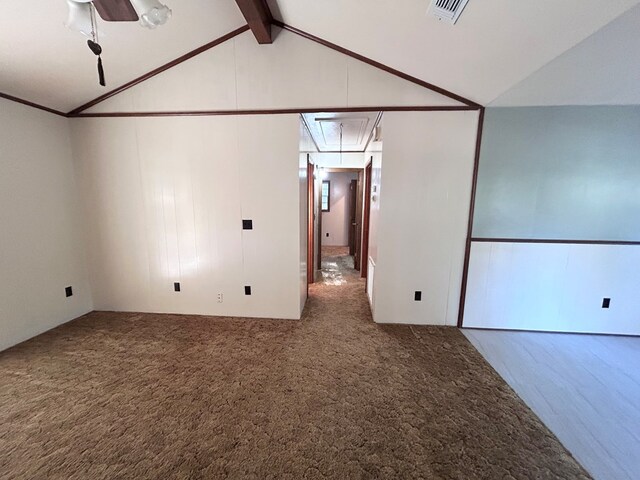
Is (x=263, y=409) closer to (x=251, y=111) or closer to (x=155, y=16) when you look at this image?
(x=155, y=16)

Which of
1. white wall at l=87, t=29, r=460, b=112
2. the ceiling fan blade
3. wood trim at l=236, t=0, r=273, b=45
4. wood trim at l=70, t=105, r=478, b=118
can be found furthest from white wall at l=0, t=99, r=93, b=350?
wood trim at l=236, t=0, r=273, b=45

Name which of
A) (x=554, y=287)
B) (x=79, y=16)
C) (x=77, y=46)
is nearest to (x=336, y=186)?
(x=554, y=287)

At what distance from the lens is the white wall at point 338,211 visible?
7659 millimetres

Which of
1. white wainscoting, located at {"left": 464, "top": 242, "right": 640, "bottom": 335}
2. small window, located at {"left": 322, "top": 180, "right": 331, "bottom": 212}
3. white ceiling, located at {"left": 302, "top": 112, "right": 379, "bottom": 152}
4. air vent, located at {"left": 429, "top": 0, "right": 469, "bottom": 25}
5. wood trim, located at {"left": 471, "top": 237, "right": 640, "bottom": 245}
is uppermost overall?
air vent, located at {"left": 429, "top": 0, "right": 469, "bottom": 25}

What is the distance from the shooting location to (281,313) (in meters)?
3.08

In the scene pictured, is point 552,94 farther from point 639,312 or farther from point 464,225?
point 639,312

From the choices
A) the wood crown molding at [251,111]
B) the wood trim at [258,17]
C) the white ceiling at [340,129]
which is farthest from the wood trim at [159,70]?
the white ceiling at [340,129]

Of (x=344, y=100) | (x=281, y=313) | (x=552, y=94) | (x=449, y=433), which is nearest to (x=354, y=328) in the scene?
(x=281, y=313)

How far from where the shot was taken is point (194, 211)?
9.84 feet

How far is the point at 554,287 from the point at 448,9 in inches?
116

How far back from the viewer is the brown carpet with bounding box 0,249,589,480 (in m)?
1.36

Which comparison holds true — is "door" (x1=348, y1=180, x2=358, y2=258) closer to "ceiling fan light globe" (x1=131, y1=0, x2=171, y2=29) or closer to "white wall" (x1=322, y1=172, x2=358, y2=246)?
"white wall" (x1=322, y1=172, x2=358, y2=246)

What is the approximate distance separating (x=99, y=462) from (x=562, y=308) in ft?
13.9

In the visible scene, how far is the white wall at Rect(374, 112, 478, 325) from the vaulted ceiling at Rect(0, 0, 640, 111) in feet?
1.43
